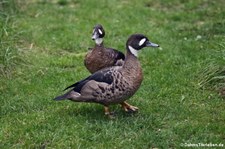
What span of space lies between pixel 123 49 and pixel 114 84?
3.16 m

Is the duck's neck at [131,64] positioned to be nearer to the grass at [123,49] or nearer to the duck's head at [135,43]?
the duck's head at [135,43]

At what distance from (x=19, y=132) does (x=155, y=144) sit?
1.59m

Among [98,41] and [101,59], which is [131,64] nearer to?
[101,59]

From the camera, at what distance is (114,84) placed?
5930 millimetres

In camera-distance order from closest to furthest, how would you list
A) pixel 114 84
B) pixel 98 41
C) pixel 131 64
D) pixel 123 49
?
1. pixel 114 84
2. pixel 131 64
3. pixel 98 41
4. pixel 123 49

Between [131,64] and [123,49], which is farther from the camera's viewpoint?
[123,49]

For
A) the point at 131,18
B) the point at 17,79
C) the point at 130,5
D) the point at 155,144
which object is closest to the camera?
the point at 155,144

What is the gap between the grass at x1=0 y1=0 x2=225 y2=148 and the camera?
575cm

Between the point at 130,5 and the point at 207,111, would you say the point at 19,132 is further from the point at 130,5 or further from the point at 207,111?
the point at 130,5

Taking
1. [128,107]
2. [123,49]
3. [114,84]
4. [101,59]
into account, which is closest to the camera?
[114,84]

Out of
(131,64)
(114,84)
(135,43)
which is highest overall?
(135,43)

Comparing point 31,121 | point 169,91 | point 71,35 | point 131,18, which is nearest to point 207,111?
point 169,91

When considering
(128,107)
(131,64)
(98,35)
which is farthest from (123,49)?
(131,64)

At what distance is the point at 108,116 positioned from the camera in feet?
20.3
